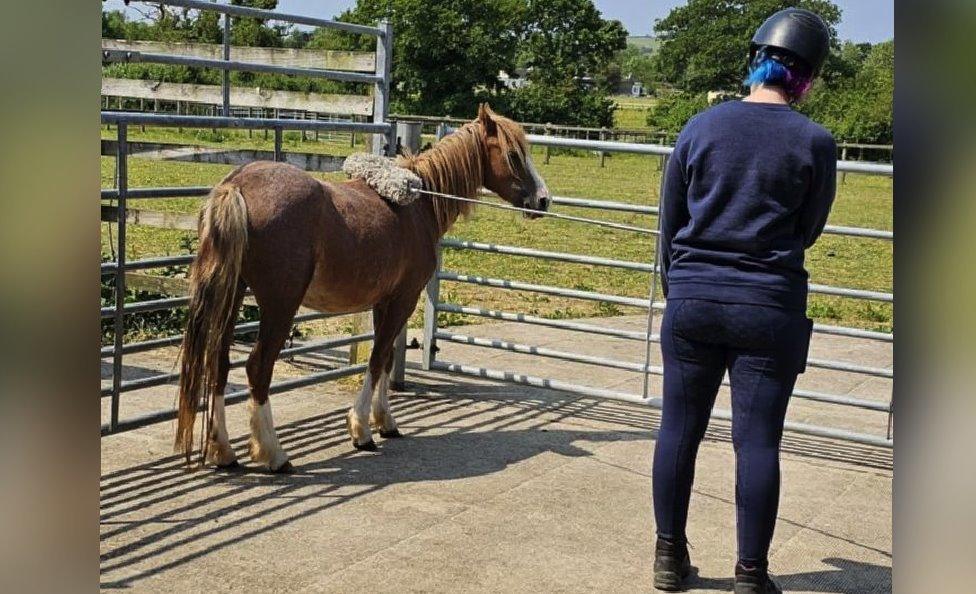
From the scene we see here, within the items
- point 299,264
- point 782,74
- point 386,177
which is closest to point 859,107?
point 386,177

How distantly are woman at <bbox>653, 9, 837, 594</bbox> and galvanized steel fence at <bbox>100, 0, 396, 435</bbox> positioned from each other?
2.25 meters

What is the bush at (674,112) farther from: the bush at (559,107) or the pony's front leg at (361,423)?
the pony's front leg at (361,423)

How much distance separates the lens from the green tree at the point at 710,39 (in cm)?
6362

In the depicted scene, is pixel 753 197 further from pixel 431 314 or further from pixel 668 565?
pixel 431 314

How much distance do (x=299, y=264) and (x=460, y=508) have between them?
1268 mm

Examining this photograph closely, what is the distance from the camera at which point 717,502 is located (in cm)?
450

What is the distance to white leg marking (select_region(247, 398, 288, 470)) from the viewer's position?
4.43m

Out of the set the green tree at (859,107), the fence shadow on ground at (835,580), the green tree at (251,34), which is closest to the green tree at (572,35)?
the green tree at (859,107)

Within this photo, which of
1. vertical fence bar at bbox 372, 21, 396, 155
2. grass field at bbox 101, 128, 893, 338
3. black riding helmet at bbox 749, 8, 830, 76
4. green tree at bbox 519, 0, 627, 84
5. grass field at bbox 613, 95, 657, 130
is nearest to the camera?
black riding helmet at bbox 749, 8, 830, 76

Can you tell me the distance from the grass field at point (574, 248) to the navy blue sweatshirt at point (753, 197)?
4.47 metres

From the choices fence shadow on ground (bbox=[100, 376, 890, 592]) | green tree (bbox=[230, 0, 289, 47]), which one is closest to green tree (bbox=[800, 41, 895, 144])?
green tree (bbox=[230, 0, 289, 47])

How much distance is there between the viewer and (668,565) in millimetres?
3459

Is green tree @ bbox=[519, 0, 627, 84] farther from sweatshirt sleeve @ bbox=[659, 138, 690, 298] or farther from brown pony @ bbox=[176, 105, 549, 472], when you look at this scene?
sweatshirt sleeve @ bbox=[659, 138, 690, 298]
